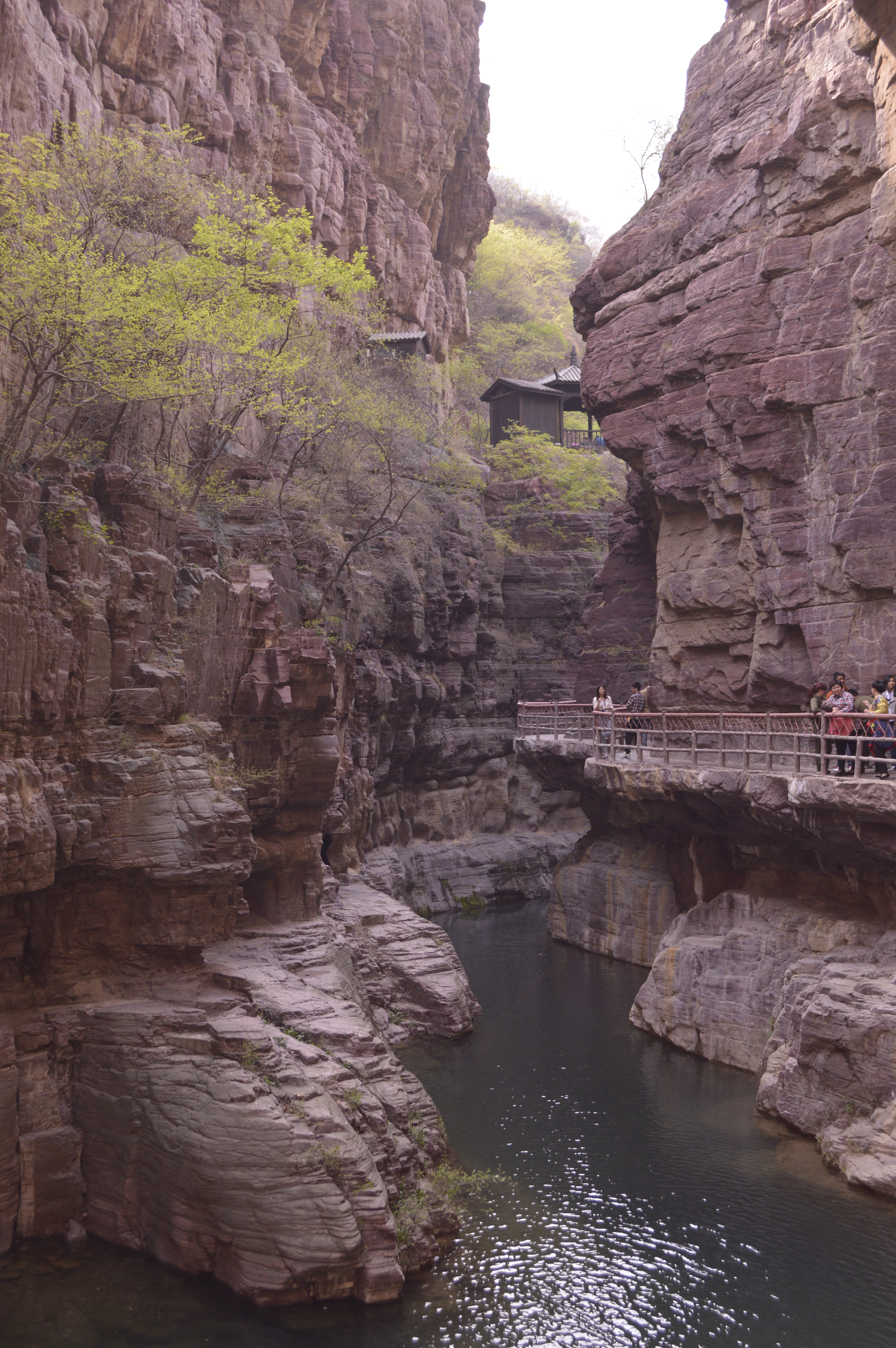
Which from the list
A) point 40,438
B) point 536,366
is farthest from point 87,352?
point 536,366

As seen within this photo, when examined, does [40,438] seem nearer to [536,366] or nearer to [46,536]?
[46,536]

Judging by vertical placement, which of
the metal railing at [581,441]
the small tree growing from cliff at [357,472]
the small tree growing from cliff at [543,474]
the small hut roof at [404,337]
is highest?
the small hut roof at [404,337]

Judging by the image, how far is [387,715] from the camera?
124 ft

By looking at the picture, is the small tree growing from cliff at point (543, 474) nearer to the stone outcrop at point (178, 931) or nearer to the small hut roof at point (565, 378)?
the small hut roof at point (565, 378)

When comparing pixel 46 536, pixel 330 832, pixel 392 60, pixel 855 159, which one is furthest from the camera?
pixel 392 60

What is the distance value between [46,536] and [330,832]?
14.8 metres

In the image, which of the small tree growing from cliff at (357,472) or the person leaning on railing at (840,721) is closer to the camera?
the person leaning on railing at (840,721)

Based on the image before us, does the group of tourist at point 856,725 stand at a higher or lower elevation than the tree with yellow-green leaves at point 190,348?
lower

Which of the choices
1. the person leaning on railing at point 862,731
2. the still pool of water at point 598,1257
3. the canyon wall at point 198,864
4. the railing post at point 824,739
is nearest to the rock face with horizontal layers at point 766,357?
the person leaning on railing at point 862,731

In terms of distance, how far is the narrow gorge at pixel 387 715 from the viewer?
15.3m

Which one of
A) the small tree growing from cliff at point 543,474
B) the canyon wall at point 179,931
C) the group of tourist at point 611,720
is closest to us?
the canyon wall at point 179,931

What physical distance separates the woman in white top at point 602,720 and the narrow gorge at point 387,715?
104 centimetres

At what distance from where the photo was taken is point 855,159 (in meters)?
24.6

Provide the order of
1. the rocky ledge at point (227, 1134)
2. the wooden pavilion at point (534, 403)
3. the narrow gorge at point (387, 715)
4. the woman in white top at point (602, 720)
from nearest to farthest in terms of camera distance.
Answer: the rocky ledge at point (227, 1134) → the narrow gorge at point (387, 715) → the woman in white top at point (602, 720) → the wooden pavilion at point (534, 403)
